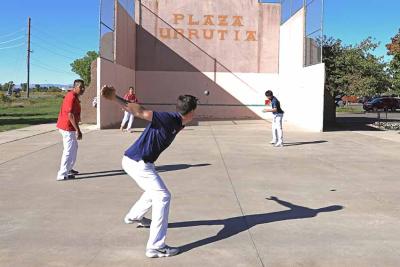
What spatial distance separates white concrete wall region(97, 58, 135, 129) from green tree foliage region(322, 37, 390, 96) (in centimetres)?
1309

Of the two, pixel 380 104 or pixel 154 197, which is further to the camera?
pixel 380 104

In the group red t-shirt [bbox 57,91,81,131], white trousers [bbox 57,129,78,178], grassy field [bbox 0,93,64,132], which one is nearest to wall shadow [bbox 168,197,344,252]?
white trousers [bbox 57,129,78,178]

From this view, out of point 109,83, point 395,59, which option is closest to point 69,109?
point 109,83

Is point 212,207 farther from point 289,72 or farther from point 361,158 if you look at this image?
point 289,72

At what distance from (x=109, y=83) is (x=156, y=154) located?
16330mm

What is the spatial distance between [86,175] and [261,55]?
20.5m

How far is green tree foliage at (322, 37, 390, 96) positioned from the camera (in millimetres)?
30844

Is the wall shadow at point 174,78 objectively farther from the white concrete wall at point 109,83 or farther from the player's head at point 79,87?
the player's head at point 79,87

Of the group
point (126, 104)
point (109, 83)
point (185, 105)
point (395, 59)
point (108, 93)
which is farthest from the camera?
point (109, 83)

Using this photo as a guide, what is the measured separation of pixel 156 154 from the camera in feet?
16.8

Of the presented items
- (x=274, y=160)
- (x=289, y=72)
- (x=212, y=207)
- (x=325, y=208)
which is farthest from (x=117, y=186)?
(x=289, y=72)

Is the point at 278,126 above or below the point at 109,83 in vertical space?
below

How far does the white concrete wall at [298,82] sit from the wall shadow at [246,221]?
1337 cm

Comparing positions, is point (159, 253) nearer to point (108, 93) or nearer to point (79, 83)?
point (108, 93)
